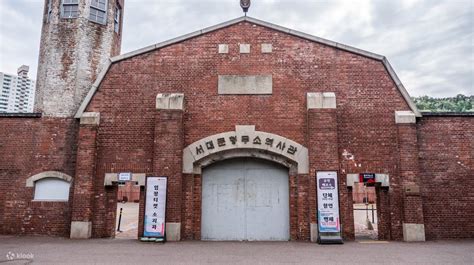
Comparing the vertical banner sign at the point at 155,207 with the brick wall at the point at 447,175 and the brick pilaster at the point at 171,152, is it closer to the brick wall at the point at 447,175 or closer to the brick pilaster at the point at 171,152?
the brick pilaster at the point at 171,152

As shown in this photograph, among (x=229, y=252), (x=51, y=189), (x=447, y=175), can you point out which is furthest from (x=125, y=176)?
(x=447, y=175)

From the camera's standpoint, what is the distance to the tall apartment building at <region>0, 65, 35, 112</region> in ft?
134

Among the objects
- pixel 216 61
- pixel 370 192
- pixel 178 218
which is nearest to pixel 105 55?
pixel 216 61

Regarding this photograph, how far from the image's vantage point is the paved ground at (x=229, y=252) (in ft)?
25.8

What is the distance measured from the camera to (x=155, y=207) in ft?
34.9

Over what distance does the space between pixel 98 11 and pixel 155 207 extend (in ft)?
26.9

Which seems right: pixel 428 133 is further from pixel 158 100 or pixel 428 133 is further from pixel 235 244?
pixel 158 100

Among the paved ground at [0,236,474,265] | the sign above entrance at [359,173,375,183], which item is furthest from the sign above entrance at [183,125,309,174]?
the paved ground at [0,236,474,265]

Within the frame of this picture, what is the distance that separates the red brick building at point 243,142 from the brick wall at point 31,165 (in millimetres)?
34

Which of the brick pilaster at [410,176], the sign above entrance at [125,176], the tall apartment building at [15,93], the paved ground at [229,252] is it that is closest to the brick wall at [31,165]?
the paved ground at [229,252]

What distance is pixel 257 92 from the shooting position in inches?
461

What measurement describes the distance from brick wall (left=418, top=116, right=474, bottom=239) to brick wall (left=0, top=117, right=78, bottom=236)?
1159cm

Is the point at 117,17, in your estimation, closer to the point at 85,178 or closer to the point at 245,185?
the point at 85,178

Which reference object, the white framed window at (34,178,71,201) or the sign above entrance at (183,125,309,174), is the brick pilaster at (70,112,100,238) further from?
the sign above entrance at (183,125,309,174)
